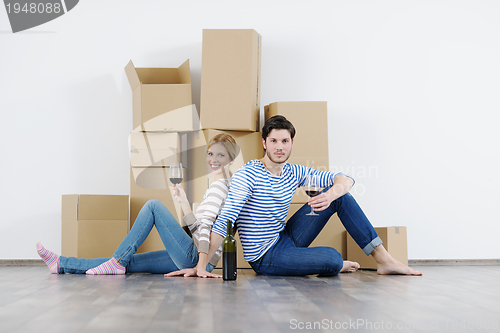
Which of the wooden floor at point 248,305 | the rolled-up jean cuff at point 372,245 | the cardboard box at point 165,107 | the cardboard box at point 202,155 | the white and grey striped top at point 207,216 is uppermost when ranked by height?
the cardboard box at point 165,107

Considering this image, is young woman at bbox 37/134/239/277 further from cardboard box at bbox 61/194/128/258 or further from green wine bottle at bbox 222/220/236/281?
cardboard box at bbox 61/194/128/258

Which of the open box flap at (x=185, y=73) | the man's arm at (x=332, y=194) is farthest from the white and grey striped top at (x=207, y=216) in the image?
the open box flap at (x=185, y=73)

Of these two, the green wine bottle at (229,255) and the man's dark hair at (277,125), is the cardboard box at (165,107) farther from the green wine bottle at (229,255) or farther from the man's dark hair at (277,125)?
the green wine bottle at (229,255)

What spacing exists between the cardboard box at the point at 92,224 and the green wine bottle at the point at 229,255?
1.04 m

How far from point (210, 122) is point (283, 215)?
0.92 m

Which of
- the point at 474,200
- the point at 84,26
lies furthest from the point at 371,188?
the point at 84,26

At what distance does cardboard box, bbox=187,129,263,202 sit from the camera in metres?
2.73

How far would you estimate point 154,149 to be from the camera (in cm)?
267

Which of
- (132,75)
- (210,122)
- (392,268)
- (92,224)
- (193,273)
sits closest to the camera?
(193,273)

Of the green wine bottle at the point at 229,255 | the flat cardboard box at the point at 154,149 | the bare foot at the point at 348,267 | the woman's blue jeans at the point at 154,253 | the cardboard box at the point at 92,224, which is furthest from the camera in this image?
the flat cardboard box at the point at 154,149

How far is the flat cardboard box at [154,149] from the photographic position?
267cm

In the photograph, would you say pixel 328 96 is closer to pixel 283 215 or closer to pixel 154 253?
pixel 283 215

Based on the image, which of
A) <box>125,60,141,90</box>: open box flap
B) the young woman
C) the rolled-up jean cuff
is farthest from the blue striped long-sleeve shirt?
<box>125,60,141,90</box>: open box flap

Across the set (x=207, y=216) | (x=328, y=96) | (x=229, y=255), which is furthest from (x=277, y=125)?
(x=328, y=96)
